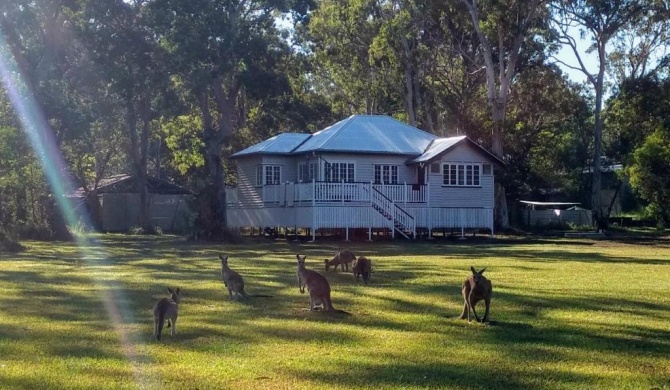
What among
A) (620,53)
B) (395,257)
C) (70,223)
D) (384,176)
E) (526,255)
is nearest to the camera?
(395,257)

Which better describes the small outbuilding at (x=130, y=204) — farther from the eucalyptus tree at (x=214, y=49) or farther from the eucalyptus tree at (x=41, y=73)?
the eucalyptus tree at (x=41, y=73)

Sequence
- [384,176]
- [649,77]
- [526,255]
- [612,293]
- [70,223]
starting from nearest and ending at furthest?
[612,293], [526,255], [384,176], [70,223], [649,77]

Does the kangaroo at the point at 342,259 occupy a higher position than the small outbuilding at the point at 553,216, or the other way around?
the small outbuilding at the point at 553,216

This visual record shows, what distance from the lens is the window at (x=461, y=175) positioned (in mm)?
45938

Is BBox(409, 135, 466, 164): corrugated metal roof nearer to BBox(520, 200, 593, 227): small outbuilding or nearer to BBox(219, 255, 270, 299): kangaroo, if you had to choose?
BBox(520, 200, 593, 227): small outbuilding

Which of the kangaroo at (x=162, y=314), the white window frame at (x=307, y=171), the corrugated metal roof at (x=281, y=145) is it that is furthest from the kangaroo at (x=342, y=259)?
the corrugated metal roof at (x=281, y=145)

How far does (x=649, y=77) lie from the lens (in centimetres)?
5919

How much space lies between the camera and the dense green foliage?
43.7 meters

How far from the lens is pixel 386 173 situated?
4575cm

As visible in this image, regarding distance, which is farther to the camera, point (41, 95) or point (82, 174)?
point (82, 174)

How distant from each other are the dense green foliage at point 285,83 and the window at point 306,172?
4.38m

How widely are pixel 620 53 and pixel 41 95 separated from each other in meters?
46.0

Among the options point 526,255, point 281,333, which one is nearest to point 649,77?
point 526,255

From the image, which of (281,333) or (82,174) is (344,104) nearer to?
(82,174)
